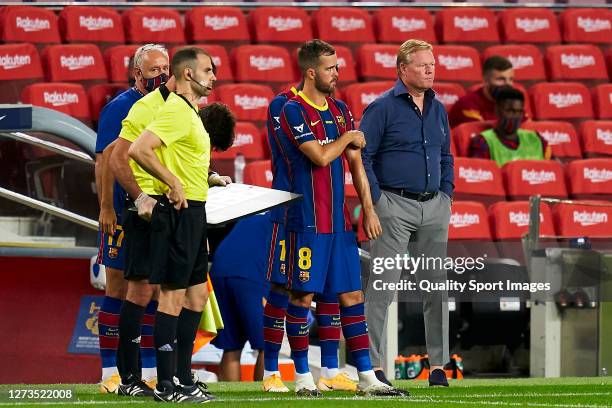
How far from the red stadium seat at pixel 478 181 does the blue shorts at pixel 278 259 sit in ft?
14.5

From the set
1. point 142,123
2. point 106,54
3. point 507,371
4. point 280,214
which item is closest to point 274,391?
point 280,214

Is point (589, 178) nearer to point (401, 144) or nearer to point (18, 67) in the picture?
point (401, 144)

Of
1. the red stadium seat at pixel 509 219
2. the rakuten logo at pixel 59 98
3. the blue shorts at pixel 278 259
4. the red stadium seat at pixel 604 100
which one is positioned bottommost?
the red stadium seat at pixel 509 219

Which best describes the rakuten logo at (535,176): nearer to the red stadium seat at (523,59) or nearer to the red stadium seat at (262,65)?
the red stadium seat at (523,59)

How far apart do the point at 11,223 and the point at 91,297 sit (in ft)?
2.29

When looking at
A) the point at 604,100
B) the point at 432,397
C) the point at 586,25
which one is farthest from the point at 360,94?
the point at 432,397

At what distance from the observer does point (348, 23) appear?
12.5 m

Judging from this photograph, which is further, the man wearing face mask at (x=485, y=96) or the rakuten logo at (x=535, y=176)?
the man wearing face mask at (x=485, y=96)

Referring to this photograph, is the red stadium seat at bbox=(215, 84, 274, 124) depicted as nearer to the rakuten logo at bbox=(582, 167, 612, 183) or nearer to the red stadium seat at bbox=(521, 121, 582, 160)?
the red stadium seat at bbox=(521, 121, 582, 160)

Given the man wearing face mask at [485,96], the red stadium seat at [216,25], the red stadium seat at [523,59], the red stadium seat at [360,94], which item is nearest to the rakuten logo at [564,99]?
the red stadium seat at [523,59]

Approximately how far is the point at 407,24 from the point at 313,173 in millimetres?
6938

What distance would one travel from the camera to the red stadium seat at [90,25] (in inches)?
459

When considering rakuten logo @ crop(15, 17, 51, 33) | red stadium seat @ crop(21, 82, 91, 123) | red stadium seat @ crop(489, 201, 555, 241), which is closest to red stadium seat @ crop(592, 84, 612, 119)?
red stadium seat @ crop(489, 201, 555, 241)

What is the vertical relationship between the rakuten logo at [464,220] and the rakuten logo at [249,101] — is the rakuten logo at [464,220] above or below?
below
